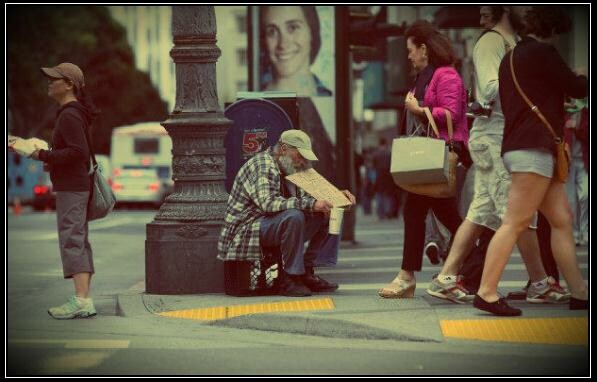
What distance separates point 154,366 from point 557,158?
2.50 meters

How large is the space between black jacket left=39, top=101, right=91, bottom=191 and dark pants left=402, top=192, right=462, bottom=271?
202 centimetres

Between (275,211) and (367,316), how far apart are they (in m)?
1.55

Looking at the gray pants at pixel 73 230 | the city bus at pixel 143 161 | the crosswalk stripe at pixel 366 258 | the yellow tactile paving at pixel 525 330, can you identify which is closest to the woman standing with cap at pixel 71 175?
the gray pants at pixel 73 230

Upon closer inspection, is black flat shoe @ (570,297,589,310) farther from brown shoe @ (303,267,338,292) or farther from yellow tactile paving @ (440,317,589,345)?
brown shoe @ (303,267,338,292)

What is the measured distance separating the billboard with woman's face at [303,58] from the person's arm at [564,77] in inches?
327

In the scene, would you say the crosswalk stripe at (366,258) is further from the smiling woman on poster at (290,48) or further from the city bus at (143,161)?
the city bus at (143,161)

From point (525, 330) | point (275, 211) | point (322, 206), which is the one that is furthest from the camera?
point (275, 211)

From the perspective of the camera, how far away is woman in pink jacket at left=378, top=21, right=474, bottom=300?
29.4ft

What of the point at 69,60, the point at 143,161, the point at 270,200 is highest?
the point at 69,60

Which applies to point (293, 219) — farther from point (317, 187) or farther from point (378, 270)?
point (378, 270)

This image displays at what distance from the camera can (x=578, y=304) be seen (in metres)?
7.96

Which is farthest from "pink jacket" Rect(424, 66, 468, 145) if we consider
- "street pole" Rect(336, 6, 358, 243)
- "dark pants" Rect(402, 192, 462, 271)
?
"street pole" Rect(336, 6, 358, 243)

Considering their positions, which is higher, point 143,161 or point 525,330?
point 525,330

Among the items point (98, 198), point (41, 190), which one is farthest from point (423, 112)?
point (41, 190)
